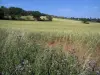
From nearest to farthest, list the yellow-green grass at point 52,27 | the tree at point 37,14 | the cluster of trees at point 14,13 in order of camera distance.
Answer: the yellow-green grass at point 52,27
the cluster of trees at point 14,13
the tree at point 37,14

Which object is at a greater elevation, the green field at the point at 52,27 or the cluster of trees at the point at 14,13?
the cluster of trees at the point at 14,13

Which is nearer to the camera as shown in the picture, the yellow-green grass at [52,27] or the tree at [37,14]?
the yellow-green grass at [52,27]

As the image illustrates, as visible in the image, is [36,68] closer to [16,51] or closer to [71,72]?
[71,72]

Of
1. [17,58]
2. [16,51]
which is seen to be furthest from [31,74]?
[16,51]

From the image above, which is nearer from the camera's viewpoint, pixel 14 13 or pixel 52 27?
pixel 14 13

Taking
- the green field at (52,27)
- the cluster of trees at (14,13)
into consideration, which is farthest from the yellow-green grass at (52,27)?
the cluster of trees at (14,13)

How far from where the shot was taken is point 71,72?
12.9 ft

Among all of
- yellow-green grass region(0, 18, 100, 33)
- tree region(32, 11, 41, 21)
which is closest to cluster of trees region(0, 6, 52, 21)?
tree region(32, 11, 41, 21)

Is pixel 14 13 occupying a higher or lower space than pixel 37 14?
higher

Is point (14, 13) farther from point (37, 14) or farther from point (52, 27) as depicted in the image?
point (37, 14)

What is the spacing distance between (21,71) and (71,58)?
1.23m

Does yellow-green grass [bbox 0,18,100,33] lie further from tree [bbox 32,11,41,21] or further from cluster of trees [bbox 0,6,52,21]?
tree [bbox 32,11,41,21]

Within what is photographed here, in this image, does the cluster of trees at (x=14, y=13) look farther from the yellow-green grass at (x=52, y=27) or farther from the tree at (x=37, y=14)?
the yellow-green grass at (x=52, y=27)

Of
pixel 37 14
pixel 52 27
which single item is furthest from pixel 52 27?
pixel 37 14
